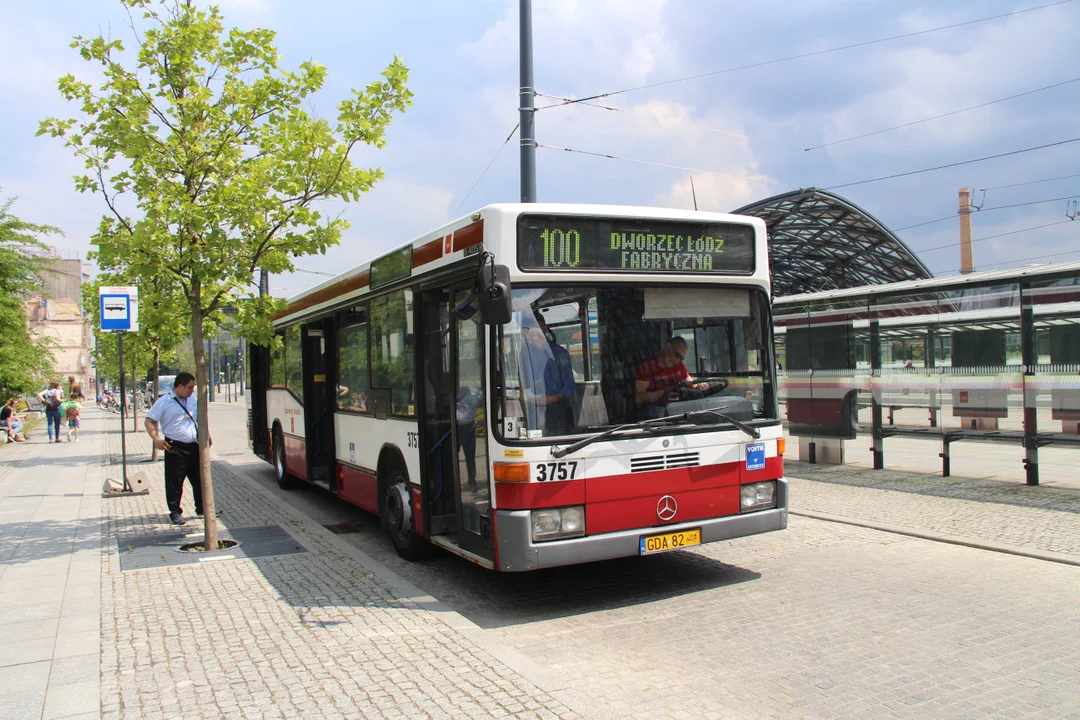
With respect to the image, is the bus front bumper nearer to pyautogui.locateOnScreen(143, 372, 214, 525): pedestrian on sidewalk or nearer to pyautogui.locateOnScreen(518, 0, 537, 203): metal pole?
pyautogui.locateOnScreen(143, 372, 214, 525): pedestrian on sidewalk

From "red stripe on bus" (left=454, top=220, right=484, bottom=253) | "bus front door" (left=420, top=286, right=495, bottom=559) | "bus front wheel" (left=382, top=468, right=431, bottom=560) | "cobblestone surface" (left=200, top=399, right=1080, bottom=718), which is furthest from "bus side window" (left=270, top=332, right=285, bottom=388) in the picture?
"red stripe on bus" (left=454, top=220, right=484, bottom=253)

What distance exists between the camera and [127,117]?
8.23 m

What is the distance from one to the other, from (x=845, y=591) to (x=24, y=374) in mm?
25717

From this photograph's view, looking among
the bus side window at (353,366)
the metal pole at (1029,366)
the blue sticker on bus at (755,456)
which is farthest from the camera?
the metal pole at (1029,366)

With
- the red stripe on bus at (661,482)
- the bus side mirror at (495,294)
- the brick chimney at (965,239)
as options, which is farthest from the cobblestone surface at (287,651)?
the brick chimney at (965,239)

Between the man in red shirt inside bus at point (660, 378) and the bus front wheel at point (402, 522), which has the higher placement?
the man in red shirt inside bus at point (660, 378)

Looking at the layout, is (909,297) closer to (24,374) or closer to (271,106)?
(271,106)

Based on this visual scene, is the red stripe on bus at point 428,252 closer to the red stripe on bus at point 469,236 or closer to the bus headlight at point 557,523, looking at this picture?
the red stripe on bus at point 469,236

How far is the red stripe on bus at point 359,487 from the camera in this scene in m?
8.84

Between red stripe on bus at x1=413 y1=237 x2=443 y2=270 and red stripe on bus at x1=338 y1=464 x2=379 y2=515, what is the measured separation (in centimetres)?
250

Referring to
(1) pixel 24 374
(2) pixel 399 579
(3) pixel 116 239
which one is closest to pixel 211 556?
(2) pixel 399 579

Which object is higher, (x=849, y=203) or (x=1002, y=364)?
(x=849, y=203)

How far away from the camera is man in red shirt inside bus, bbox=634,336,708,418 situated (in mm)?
6367

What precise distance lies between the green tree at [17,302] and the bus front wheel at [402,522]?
20943 mm
